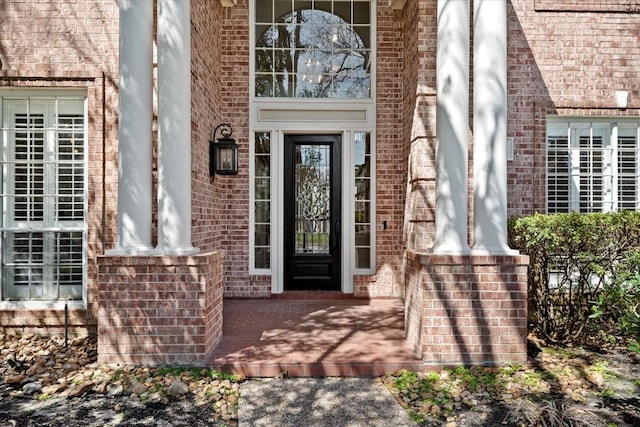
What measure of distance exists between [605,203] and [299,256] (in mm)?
4028

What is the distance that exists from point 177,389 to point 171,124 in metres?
2.19

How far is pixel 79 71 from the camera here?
4711 mm

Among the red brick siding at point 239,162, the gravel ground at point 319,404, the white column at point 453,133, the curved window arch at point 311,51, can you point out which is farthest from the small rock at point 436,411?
the curved window arch at point 311,51

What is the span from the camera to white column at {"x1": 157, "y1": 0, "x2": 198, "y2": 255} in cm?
389

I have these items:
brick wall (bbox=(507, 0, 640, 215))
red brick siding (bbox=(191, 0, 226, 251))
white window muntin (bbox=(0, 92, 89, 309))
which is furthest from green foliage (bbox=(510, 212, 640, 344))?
white window muntin (bbox=(0, 92, 89, 309))

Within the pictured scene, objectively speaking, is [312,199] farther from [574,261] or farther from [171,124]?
[574,261]

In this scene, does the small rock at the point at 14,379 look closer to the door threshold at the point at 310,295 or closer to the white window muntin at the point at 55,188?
the white window muntin at the point at 55,188

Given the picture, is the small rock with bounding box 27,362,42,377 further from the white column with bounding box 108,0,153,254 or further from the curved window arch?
the curved window arch

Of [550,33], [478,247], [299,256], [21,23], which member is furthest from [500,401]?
[21,23]

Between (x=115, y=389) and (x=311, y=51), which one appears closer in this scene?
(x=115, y=389)

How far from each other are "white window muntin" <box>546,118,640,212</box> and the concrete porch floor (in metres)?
2.54

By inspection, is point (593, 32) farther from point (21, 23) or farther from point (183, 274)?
point (21, 23)

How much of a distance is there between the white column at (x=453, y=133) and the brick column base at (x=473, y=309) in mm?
245

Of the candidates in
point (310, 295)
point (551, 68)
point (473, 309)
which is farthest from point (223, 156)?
point (551, 68)
